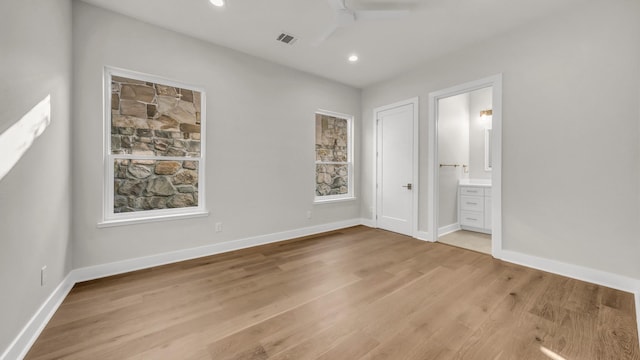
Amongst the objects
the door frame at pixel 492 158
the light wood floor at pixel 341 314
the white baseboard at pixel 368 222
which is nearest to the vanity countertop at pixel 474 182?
the door frame at pixel 492 158

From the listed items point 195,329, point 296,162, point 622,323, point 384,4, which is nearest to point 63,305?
point 195,329

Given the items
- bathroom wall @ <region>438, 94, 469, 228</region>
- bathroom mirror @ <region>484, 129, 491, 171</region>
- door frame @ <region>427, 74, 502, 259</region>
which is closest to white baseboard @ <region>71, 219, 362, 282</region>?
door frame @ <region>427, 74, 502, 259</region>

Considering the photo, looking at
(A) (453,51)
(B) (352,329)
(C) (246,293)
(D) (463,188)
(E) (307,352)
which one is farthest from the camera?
(D) (463,188)

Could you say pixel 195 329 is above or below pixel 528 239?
below

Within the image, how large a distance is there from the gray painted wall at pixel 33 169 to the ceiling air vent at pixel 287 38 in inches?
80.8

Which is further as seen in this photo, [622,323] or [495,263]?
[495,263]

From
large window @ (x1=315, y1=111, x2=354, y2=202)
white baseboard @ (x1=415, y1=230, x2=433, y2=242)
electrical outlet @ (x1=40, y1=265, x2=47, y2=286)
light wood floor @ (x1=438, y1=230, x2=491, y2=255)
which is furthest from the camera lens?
large window @ (x1=315, y1=111, x2=354, y2=202)

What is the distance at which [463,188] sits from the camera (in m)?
4.60

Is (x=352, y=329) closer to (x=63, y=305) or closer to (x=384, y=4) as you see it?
(x=63, y=305)

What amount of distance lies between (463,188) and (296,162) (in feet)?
10.6

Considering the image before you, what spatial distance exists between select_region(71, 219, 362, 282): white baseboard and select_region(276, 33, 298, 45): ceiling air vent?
2.77 m

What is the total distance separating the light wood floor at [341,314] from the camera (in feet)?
4.94

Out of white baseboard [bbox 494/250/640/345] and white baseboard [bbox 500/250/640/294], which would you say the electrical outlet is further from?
white baseboard [bbox 500/250/640/294]

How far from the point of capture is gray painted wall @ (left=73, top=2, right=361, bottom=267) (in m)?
2.48
